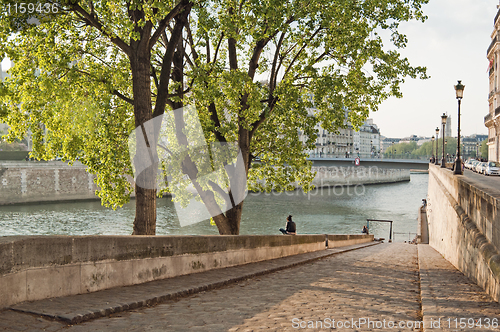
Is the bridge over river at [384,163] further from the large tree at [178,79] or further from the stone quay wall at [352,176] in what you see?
the large tree at [178,79]

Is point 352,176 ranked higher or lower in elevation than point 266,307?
lower

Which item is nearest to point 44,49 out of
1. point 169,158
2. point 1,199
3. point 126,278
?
point 169,158

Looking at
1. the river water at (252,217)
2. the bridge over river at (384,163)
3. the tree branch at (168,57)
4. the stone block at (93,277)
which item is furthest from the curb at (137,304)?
the bridge over river at (384,163)

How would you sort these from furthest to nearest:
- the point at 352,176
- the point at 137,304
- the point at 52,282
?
1. the point at 352,176
2. the point at 137,304
3. the point at 52,282

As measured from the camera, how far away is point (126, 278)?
19.9 ft

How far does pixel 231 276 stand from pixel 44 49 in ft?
24.1

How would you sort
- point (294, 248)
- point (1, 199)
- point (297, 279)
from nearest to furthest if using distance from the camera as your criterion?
point (297, 279) < point (294, 248) < point (1, 199)

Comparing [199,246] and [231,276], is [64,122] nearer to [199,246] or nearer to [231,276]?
[199,246]

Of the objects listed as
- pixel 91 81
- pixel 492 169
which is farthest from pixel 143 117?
pixel 492 169

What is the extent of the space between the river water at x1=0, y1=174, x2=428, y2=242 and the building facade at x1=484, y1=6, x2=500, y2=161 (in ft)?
49.3

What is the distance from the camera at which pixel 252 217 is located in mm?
44625

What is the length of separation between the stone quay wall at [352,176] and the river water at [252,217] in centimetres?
2531

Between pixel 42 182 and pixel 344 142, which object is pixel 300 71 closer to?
pixel 42 182

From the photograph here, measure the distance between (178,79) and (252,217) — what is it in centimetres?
3236
